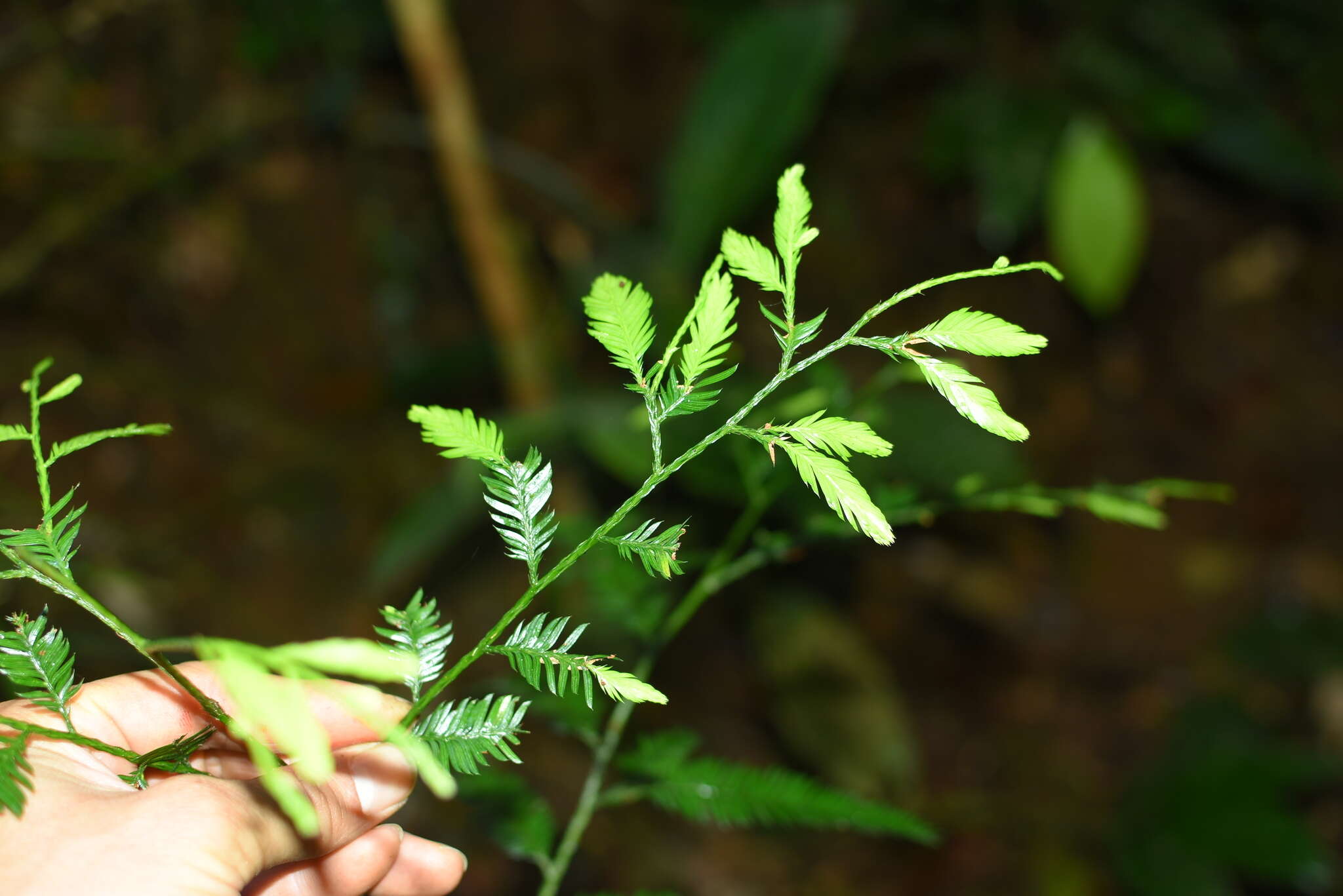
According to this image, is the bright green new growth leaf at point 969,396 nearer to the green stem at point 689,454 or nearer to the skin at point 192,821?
the green stem at point 689,454

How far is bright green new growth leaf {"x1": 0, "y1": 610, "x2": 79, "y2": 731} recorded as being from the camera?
63 centimetres

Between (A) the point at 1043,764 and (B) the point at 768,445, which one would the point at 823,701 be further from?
(B) the point at 768,445

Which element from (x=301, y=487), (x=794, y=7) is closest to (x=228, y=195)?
(x=301, y=487)

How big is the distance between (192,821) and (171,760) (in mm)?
97

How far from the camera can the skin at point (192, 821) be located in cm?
58

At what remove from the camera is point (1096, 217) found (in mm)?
2438

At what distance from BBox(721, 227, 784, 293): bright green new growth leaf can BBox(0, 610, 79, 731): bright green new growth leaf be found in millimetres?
521

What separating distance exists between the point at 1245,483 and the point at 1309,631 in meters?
0.51

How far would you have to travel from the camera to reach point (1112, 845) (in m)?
2.47

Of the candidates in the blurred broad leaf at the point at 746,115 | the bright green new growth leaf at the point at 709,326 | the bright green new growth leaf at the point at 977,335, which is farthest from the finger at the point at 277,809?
the blurred broad leaf at the point at 746,115

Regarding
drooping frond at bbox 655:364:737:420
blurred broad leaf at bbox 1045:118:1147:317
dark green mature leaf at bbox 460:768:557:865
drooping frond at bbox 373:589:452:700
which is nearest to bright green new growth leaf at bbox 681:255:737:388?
drooping frond at bbox 655:364:737:420

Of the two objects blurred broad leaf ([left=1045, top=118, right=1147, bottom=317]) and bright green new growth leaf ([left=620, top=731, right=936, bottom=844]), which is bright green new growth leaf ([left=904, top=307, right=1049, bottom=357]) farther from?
blurred broad leaf ([left=1045, top=118, right=1147, bottom=317])

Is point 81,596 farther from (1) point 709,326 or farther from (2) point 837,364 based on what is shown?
(2) point 837,364

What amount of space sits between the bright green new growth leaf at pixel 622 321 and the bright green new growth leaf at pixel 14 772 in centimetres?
43
